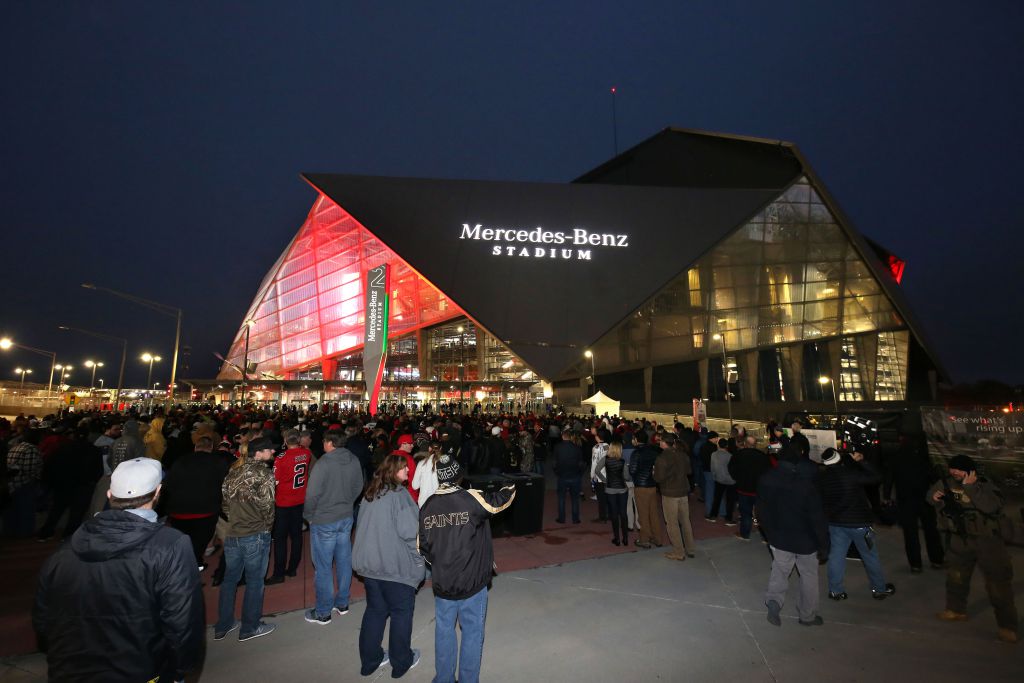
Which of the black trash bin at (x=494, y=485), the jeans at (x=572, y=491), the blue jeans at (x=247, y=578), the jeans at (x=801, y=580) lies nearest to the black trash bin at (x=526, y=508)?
the black trash bin at (x=494, y=485)

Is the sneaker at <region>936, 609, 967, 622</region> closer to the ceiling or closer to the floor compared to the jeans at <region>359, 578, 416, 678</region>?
closer to the floor

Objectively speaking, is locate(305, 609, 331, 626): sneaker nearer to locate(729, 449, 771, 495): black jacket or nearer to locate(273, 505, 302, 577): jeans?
locate(273, 505, 302, 577): jeans

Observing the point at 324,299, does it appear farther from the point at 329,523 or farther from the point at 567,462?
the point at 329,523

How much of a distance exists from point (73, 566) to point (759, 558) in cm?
787

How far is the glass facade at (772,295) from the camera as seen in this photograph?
2825 cm

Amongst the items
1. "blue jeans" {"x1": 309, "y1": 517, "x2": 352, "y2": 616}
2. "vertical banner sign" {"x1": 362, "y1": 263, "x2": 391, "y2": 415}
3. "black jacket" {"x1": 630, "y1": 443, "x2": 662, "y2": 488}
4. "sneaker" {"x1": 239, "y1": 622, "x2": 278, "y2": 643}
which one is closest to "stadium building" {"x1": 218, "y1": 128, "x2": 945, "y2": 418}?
"vertical banner sign" {"x1": 362, "y1": 263, "x2": 391, "y2": 415}

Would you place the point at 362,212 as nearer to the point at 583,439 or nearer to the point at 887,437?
the point at 583,439

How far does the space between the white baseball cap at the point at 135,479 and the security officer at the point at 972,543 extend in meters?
7.01

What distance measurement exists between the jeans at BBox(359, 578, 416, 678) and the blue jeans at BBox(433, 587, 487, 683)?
460mm

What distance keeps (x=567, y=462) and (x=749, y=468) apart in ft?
10.5

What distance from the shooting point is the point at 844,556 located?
5680 mm

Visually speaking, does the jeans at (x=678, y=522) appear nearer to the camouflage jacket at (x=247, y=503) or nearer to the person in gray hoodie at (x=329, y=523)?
the person in gray hoodie at (x=329, y=523)

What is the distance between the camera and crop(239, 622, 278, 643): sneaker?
4.58 meters

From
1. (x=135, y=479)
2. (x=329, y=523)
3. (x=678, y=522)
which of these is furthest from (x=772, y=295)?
(x=135, y=479)
